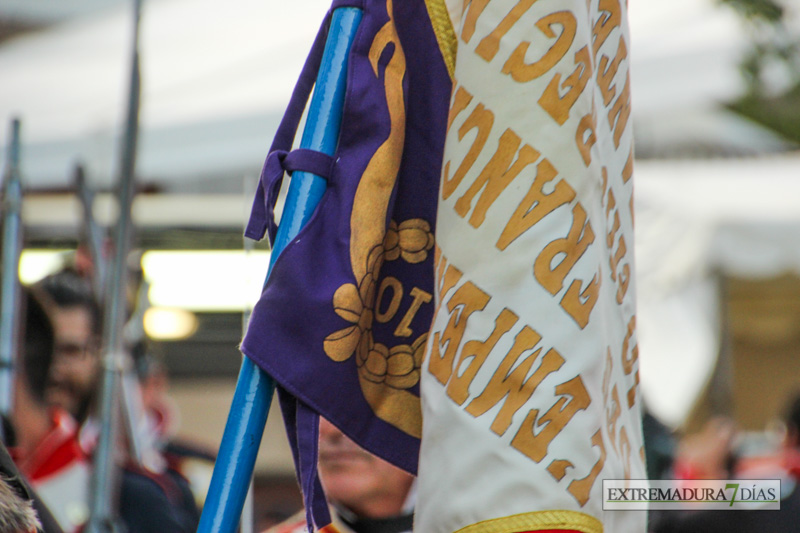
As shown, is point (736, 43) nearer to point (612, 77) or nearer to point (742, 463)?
point (742, 463)

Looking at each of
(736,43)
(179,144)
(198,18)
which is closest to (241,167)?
(179,144)

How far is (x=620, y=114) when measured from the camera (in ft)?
2.55

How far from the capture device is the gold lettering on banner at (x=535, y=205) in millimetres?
631

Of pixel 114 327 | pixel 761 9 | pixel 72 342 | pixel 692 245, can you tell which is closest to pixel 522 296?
pixel 114 327

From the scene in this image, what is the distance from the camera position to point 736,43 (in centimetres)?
286

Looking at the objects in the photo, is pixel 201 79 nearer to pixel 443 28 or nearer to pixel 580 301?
pixel 443 28

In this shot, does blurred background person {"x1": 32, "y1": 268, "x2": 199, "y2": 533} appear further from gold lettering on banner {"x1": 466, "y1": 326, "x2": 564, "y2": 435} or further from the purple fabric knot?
gold lettering on banner {"x1": 466, "y1": 326, "x2": 564, "y2": 435}

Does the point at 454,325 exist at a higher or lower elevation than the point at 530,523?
higher

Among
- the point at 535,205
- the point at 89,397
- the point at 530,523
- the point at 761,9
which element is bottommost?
the point at 530,523

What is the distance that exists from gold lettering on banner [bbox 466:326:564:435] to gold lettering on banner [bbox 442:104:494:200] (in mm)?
Answer: 121

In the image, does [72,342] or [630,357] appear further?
[72,342]

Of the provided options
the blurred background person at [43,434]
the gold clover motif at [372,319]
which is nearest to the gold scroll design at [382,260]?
the gold clover motif at [372,319]

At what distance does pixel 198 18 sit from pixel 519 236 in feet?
6.91

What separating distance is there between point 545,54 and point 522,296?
0.57 ft
